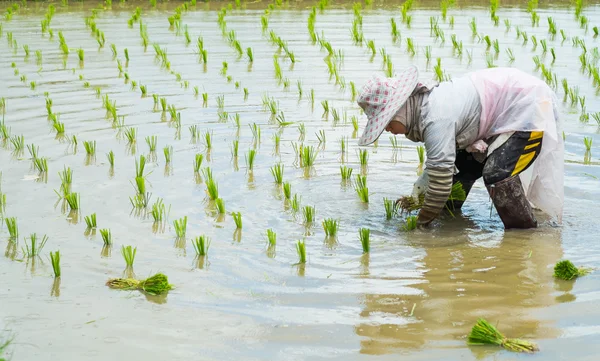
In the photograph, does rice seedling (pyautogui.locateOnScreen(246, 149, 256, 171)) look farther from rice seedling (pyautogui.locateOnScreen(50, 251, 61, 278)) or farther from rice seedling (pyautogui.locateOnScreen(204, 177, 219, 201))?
rice seedling (pyautogui.locateOnScreen(50, 251, 61, 278))

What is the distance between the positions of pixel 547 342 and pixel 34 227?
2644 mm

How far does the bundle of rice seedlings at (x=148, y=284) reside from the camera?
11.0 feet

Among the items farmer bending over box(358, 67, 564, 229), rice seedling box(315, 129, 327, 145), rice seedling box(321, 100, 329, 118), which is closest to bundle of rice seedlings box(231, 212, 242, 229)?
farmer bending over box(358, 67, 564, 229)

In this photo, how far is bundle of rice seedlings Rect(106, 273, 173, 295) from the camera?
A: 3.36 m

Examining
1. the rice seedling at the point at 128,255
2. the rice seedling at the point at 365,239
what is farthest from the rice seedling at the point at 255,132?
the rice seedling at the point at 128,255

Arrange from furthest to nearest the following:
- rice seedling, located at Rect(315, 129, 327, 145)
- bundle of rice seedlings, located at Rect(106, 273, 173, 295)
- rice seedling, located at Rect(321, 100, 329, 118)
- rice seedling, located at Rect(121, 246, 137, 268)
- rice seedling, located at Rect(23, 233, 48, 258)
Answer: rice seedling, located at Rect(321, 100, 329, 118), rice seedling, located at Rect(315, 129, 327, 145), rice seedling, located at Rect(23, 233, 48, 258), rice seedling, located at Rect(121, 246, 137, 268), bundle of rice seedlings, located at Rect(106, 273, 173, 295)

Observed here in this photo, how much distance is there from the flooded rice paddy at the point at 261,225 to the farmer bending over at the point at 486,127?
267 millimetres

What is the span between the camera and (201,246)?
3773 millimetres

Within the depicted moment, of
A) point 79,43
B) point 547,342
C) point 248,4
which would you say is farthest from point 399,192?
point 248,4

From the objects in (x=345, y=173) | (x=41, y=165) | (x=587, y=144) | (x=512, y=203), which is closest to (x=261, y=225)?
(x=345, y=173)

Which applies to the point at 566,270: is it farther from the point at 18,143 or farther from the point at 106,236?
the point at 18,143

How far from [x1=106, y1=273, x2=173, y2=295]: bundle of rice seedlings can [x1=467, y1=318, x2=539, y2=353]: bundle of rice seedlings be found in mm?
1291

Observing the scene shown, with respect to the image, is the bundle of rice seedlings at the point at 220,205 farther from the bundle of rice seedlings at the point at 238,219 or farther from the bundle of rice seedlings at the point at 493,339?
the bundle of rice seedlings at the point at 493,339

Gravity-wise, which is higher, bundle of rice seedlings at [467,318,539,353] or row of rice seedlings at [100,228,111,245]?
bundle of rice seedlings at [467,318,539,353]
